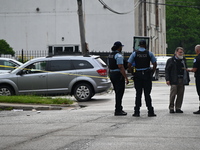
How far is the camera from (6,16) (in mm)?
47125

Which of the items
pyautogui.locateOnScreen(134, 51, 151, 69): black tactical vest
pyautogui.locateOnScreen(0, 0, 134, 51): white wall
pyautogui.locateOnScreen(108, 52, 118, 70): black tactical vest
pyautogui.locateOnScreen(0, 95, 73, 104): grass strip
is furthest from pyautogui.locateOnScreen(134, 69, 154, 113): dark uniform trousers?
pyautogui.locateOnScreen(0, 0, 134, 51): white wall

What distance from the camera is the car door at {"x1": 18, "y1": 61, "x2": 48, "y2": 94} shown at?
20281 mm

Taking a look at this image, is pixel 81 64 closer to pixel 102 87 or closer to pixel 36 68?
pixel 102 87

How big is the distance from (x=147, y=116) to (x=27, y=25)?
35.1 meters

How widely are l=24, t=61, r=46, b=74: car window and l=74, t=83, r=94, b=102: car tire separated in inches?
60.2

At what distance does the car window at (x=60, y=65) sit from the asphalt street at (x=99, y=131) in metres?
6.08

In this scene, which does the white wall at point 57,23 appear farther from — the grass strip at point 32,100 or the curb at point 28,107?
the curb at point 28,107

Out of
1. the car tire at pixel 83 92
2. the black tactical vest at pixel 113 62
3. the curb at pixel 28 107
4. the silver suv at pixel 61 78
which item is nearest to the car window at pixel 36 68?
the silver suv at pixel 61 78

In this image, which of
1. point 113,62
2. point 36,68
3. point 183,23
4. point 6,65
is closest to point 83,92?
point 36,68

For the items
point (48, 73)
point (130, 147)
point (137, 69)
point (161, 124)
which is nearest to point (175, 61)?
point (137, 69)

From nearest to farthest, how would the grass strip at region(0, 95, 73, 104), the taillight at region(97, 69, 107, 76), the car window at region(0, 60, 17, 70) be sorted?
the grass strip at region(0, 95, 73, 104) < the taillight at region(97, 69, 107, 76) < the car window at region(0, 60, 17, 70)

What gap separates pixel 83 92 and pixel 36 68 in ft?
6.70

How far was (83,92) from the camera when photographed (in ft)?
65.3

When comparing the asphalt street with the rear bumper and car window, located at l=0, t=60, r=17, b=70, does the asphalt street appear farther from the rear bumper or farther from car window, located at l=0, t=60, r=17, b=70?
car window, located at l=0, t=60, r=17, b=70
